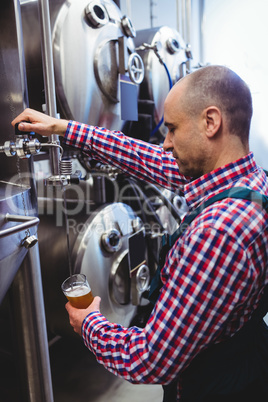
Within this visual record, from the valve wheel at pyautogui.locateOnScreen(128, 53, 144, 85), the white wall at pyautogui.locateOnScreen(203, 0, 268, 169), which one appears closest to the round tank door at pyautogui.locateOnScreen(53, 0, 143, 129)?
the valve wheel at pyautogui.locateOnScreen(128, 53, 144, 85)

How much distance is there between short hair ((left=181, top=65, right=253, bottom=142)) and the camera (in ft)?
2.87

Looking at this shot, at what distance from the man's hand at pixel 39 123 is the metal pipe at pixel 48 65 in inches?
1.0

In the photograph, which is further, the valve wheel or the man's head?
the valve wheel

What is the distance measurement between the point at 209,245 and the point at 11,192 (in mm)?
564

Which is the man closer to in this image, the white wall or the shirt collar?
the shirt collar

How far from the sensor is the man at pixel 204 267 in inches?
28.8

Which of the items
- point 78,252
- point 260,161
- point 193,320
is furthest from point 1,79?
point 260,161

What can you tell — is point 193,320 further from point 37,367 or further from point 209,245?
point 37,367

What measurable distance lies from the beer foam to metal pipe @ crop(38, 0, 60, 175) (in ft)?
1.38

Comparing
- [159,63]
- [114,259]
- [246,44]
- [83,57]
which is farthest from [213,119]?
[246,44]

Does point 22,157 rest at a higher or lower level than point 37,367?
higher

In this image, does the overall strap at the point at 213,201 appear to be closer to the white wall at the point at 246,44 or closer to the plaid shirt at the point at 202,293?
the plaid shirt at the point at 202,293

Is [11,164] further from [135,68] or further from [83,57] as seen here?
[135,68]

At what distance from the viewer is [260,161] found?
Answer: 151 inches
